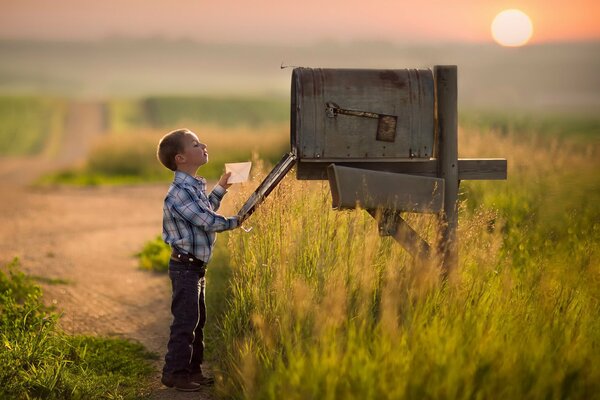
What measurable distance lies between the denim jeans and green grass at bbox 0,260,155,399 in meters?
0.33

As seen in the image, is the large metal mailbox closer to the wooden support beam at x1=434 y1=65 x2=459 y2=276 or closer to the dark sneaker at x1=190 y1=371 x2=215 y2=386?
the wooden support beam at x1=434 y1=65 x2=459 y2=276

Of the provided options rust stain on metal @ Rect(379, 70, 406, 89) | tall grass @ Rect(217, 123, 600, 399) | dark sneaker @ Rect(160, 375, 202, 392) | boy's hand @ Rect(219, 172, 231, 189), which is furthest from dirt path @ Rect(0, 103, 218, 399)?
rust stain on metal @ Rect(379, 70, 406, 89)

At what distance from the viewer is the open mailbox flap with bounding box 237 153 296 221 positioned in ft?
16.4

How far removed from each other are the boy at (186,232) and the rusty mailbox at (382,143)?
27 cm

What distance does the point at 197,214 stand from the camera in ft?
16.2

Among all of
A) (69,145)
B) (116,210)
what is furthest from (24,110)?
(116,210)

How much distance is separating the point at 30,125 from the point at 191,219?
63.7 metres

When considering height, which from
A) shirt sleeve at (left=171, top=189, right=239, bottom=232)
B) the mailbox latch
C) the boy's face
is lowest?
shirt sleeve at (left=171, top=189, right=239, bottom=232)

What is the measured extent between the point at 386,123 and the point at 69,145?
42387 mm

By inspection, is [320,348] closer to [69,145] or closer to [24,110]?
[69,145]

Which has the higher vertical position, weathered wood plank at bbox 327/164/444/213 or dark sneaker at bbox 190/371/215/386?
weathered wood plank at bbox 327/164/444/213

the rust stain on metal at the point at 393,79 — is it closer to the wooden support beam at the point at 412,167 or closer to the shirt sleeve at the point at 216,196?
the wooden support beam at the point at 412,167

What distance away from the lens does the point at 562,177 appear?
30.3ft

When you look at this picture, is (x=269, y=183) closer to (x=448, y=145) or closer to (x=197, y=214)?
(x=197, y=214)
